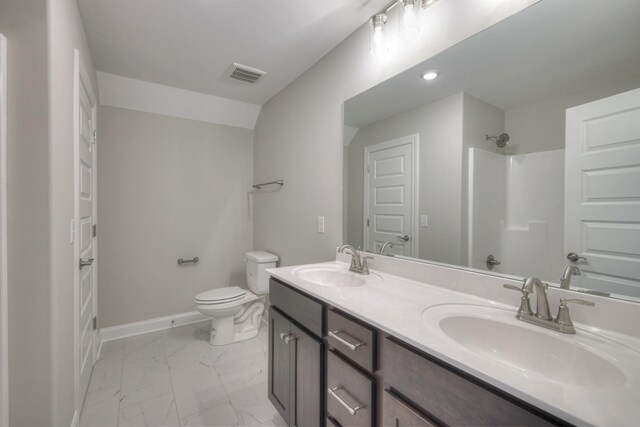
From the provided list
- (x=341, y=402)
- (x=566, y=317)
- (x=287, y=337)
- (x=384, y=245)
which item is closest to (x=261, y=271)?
(x=287, y=337)

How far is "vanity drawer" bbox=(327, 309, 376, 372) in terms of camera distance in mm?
881

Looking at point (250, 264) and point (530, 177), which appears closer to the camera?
point (530, 177)

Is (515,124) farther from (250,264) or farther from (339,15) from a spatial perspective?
(250,264)

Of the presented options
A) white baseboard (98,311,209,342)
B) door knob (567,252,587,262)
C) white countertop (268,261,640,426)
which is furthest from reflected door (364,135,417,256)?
white baseboard (98,311,209,342)

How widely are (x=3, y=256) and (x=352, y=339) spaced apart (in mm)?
1254

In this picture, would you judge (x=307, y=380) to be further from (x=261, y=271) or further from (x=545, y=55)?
(x=545, y=55)

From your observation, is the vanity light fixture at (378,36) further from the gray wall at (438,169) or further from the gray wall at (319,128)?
the gray wall at (438,169)

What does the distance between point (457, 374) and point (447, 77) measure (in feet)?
3.93

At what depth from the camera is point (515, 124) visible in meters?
1.02

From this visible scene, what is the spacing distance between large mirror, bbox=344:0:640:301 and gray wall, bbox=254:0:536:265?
3.5 inches

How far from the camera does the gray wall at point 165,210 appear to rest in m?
2.44

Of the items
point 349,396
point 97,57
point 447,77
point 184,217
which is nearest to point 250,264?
point 184,217

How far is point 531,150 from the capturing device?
981mm

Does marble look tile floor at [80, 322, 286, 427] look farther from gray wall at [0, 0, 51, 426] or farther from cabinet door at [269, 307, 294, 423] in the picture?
gray wall at [0, 0, 51, 426]
